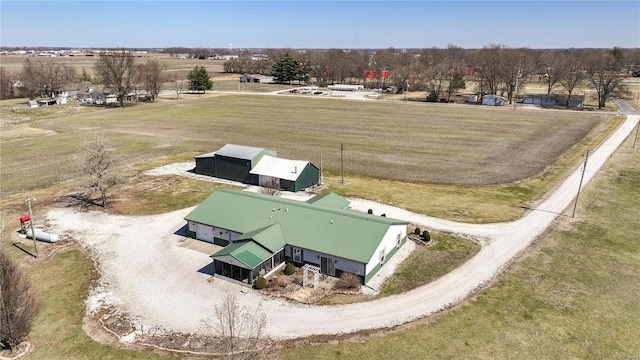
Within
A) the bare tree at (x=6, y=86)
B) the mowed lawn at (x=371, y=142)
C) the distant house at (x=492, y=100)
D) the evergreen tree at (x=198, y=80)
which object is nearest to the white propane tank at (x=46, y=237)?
the mowed lawn at (x=371, y=142)

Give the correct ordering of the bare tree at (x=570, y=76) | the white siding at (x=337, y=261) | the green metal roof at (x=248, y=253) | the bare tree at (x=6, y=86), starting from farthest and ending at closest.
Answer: the bare tree at (x=6, y=86), the bare tree at (x=570, y=76), the white siding at (x=337, y=261), the green metal roof at (x=248, y=253)

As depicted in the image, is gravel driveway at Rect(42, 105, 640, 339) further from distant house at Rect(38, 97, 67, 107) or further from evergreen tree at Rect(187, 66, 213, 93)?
evergreen tree at Rect(187, 66, 213, 93)

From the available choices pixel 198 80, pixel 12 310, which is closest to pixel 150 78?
pixel 198 80

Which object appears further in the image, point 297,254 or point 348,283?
point 297,254

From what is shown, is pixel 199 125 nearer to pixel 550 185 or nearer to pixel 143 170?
pixel 143 170

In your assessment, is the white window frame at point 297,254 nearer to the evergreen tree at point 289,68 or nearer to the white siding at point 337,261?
the white siding at point 337,261

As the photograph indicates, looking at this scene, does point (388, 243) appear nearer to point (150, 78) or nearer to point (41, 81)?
point (150, 78)

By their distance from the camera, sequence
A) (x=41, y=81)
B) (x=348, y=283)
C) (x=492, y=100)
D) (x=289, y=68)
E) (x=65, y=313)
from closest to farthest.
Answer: (x=65, y=313) < (x=348, y=283) < (x=492, y=100) < (x=41, y=81) < (x=289, y=68)
